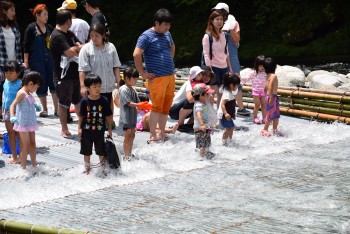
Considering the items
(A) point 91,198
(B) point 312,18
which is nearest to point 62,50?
(A) point 91,198

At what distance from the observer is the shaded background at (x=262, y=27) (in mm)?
24703

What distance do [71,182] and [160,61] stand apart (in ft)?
7.72

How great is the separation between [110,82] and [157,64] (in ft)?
2.04

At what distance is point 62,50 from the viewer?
9.08 m

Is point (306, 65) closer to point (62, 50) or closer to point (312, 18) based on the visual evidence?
point (312, 18)

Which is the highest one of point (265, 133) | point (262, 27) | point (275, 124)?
point (262, 27)

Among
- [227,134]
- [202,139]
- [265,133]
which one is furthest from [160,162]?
[265,133]

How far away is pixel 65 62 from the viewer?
9172 mm

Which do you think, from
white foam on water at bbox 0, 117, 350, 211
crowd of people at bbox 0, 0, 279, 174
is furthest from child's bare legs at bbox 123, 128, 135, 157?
white foam on water at bbox 0, 117, 350, 211

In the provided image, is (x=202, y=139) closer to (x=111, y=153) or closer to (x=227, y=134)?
(x=227, y=134)

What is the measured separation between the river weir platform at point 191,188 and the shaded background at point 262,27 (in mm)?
14974

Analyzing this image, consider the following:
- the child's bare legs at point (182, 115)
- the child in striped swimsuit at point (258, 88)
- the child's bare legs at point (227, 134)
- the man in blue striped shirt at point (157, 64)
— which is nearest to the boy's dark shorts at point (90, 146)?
the man in blue striped shirt at point (157, 64)

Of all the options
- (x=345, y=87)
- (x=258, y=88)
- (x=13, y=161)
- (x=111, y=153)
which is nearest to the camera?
(x=111, y=153)

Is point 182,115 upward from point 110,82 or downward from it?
downward
